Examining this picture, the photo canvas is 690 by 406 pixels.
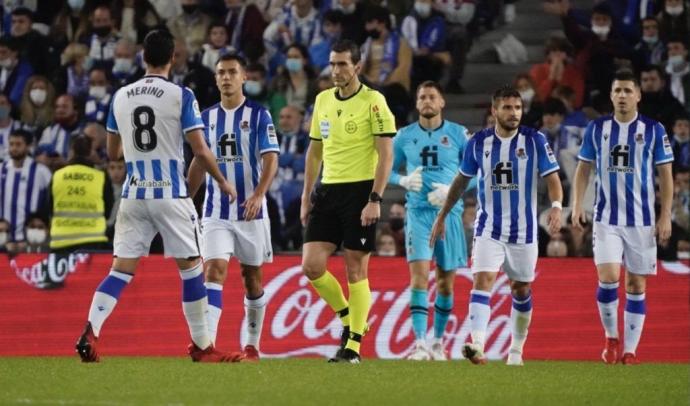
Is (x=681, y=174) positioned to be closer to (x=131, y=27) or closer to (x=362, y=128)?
(x=362, y=128)

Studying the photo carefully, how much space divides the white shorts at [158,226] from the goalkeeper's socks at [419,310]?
10.7 ft

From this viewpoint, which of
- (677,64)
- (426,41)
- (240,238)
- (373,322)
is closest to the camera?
(240,238)

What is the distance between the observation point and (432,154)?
14.0 metres

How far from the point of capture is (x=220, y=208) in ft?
40.7

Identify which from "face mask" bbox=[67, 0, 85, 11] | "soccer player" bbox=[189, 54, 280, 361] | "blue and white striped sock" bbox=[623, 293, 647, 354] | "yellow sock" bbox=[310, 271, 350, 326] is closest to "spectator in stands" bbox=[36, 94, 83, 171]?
"face mask" bbox=[67, 0, 85, 11]

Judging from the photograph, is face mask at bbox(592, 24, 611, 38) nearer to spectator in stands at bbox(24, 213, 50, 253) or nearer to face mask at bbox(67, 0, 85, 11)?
spectator in stands at bbox(24, 213, 50, 253)

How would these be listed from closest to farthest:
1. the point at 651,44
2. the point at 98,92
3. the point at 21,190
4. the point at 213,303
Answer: the point at 213,303
the point at 21,190
the point at 651,44
the point at 98,92

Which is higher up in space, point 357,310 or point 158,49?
point 158,49

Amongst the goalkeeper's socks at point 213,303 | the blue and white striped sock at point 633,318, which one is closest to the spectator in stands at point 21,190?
the goalkeeper's socks at point 213,303

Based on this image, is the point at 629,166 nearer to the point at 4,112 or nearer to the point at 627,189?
the point at 627,189

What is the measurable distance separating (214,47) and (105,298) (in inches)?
370

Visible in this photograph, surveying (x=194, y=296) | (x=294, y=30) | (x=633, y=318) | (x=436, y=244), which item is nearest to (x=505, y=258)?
(x=633, y=318)

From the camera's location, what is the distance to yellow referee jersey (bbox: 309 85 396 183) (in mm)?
11961

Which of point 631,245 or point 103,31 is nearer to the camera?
point 631,245
